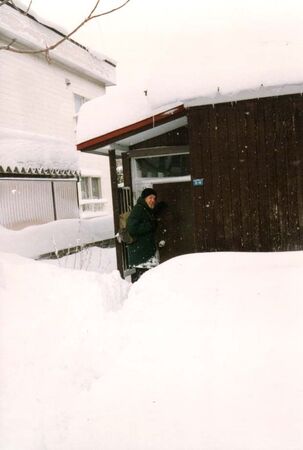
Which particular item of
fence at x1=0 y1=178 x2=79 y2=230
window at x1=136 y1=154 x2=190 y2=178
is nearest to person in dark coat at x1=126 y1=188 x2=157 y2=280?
window at x1=136 y1=154 x2=190 y2=178

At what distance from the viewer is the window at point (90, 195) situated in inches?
712

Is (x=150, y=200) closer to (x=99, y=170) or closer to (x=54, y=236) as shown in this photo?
(x=54, y=236)

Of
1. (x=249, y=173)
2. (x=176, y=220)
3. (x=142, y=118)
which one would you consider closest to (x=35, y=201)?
(x=176, y=220)

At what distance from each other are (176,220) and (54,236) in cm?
658

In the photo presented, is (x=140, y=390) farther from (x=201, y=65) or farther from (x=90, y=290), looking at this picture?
(x=201, y=65)

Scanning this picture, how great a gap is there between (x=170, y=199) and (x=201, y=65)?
270 cm

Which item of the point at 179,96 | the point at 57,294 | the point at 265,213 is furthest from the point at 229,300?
the point at 179,96

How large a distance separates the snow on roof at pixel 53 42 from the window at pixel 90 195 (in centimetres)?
445

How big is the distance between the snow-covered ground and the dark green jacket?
8.20 feet

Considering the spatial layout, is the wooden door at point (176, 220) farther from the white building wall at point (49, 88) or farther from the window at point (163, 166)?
the white building wall at point (49, 88)

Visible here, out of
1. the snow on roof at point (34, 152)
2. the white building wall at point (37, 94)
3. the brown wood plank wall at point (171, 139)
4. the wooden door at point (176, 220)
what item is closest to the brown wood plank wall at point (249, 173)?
the brown wood plank wall at point (171, 139)

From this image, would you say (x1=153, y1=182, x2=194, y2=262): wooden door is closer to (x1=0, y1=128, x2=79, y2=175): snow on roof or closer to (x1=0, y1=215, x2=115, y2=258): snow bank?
(x1=0, y1=215, x2=115, y2=258): snow bank

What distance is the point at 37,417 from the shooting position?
3221 millimetres

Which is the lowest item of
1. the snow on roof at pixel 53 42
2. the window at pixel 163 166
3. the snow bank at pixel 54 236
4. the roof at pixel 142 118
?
the snow bank at pixel 54 236
